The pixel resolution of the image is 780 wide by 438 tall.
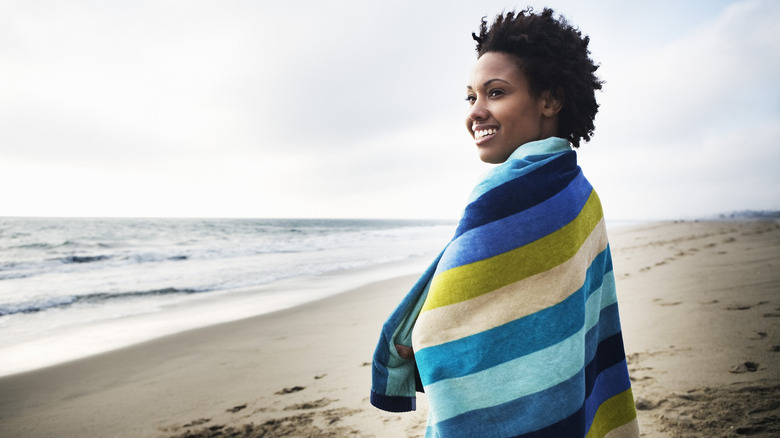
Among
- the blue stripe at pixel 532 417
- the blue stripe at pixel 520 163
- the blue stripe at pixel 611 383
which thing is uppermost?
the blue stripe at pixel 520 163

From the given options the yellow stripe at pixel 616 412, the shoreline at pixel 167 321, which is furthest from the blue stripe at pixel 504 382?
the shoreline at pixel 167 321

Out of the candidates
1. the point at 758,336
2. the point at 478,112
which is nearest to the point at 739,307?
the point at 758,336

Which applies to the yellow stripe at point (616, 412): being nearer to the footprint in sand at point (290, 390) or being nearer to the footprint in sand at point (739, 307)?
the footprint in sand at point (290, 390)

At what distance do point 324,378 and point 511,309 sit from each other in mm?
3060

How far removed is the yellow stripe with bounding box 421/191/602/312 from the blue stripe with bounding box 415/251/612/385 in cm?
9

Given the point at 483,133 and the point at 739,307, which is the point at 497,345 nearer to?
the point at 483,133

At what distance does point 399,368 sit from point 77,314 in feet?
24.8

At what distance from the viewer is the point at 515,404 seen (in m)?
0.83

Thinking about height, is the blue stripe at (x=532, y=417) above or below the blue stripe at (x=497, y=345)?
below

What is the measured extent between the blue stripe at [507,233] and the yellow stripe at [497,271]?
0.01 metres

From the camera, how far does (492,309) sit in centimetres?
84

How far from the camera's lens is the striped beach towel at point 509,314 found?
83cm

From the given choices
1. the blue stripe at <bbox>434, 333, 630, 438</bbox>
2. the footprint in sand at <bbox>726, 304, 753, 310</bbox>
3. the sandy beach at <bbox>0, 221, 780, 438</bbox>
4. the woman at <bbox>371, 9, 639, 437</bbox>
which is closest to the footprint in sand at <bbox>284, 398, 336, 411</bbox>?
the sandy beach at <bbox>0, 221, 780, 438</bbox>

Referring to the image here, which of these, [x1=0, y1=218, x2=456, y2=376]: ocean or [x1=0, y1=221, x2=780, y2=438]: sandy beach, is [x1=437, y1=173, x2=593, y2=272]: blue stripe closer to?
[x1=0, y1=221, x2=780, y2=438]: sandy beach
